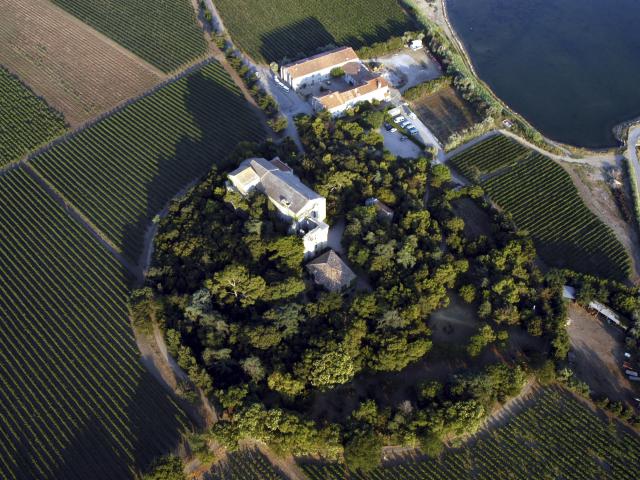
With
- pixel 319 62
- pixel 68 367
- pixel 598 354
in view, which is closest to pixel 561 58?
pixel 319 62

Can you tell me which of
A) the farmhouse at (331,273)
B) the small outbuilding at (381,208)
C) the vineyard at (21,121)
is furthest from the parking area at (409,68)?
the vineyard at (21,121)

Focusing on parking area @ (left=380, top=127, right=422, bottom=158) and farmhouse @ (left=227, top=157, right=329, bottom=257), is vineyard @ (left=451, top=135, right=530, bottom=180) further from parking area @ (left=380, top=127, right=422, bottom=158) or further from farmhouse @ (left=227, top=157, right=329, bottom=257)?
farmhouse @ (left=227, top=157, right=329, bottom=257)

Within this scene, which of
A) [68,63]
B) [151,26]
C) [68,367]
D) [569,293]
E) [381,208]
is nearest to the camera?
[68,367]

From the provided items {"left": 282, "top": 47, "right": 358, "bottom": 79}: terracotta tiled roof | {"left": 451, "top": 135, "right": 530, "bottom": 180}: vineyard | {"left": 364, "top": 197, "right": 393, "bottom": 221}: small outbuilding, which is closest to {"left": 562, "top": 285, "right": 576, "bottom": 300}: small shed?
{"left": 451, "top": 135, "right": 530, "bottom": 180}: vineyard

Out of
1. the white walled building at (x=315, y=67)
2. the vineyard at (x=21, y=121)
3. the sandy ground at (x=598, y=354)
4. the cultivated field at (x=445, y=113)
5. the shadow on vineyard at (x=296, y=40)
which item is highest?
the vineyard at (x=21, y=121)

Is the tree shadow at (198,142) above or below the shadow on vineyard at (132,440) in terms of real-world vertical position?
above

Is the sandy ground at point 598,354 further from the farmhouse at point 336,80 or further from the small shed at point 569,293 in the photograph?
the farmhouse at point 336,80

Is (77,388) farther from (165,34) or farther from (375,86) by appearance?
(165,34)

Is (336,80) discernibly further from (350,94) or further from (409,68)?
(409,68)
